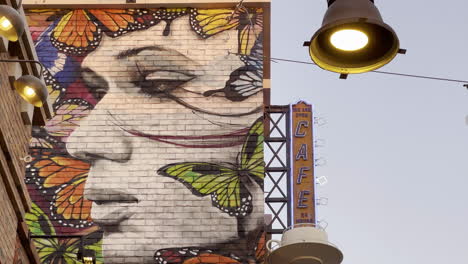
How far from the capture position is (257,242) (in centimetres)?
1842

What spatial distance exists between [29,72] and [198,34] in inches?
395

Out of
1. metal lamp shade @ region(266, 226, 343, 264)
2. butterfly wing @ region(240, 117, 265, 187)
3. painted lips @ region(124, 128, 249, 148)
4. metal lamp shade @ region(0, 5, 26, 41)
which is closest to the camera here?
metal lamp shade @ region(0, 5, 26, 41)

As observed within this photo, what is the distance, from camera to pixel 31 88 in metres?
9.51

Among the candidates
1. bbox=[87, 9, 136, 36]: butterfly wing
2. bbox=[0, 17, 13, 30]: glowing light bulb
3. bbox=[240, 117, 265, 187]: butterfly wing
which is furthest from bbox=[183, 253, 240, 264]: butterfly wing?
bbox=[0, 17, 13, 30]: glowing light bulb

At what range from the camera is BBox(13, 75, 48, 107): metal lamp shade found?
951 cm

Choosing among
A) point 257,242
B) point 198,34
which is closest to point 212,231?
point 257,242

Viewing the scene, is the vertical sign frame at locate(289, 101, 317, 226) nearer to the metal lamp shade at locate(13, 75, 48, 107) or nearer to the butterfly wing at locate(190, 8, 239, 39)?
the butterfly wing at locate(190, 8, 239, 39)

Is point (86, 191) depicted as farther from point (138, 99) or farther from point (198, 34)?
point (198, 34)

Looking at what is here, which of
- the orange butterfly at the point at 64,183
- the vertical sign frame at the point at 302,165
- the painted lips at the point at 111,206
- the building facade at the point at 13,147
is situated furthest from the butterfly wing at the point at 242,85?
the building facade at the point at 13,147

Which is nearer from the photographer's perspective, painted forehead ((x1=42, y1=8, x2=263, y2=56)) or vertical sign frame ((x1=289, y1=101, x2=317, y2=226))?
vertical sign frame ((x1=289, y1=101, x2=317, y2=226))

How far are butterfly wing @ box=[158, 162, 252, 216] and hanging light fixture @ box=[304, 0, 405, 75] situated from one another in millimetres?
12435

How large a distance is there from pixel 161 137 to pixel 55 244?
303cm

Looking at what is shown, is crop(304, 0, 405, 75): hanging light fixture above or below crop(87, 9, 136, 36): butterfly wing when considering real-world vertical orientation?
below

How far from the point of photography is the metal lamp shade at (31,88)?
951 cm
